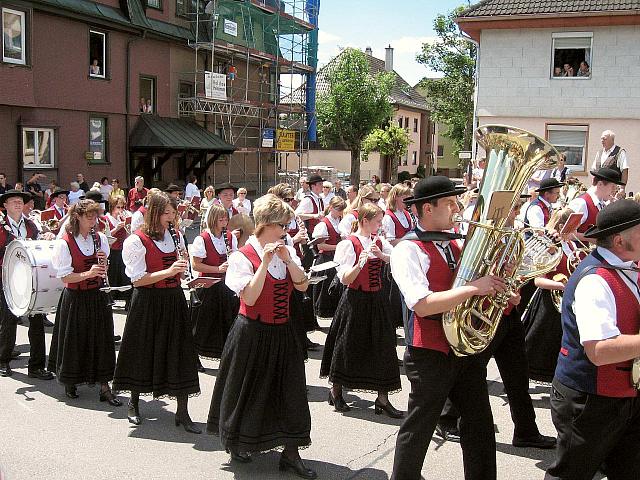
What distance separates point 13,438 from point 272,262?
8.80ft

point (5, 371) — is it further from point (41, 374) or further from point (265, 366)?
point (265, 366)

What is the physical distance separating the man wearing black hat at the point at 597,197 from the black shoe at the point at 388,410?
246cm

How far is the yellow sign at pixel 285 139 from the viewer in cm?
3156

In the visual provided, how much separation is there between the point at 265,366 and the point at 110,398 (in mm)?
2417

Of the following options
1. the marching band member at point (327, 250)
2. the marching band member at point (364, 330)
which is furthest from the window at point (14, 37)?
the marching band member at point (364, 330)

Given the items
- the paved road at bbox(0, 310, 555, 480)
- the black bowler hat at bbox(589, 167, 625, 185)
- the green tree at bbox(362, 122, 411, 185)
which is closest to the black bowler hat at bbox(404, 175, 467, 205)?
the paved road at bbox(0, 310, 555, 480)

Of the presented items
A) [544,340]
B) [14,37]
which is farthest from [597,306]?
[14,37]

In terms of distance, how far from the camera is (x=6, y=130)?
19.3 m

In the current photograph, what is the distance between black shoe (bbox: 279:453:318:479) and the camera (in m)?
4.95

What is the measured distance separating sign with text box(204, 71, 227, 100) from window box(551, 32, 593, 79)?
12.4m

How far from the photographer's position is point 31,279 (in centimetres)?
699

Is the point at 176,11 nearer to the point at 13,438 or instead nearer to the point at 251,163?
the point at 251,163

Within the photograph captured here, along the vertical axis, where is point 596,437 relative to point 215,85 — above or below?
below

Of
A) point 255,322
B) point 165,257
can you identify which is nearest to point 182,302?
point 165,257
